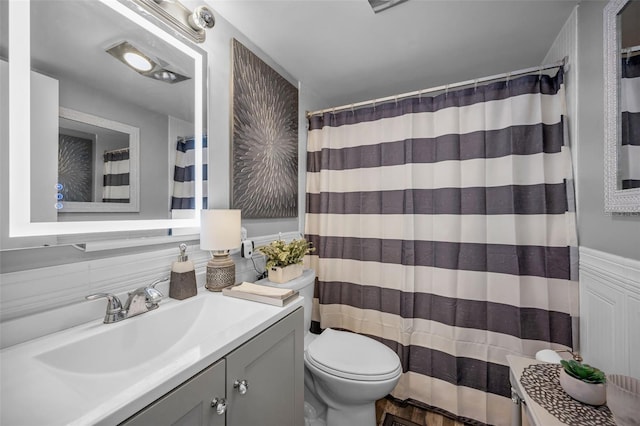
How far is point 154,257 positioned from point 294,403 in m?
0.81

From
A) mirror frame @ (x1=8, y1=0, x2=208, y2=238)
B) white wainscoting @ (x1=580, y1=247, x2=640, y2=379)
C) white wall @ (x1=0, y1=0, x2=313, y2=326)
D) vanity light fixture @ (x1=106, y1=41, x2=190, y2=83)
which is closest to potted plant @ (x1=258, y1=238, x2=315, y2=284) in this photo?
white wall @ (x1=0, y1=0, x2=313, y2=326)

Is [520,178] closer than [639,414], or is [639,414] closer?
[639,414]

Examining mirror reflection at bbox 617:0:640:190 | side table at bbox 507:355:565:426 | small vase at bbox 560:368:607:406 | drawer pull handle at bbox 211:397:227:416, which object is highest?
mirror reflection at bbox 617:0:640:190

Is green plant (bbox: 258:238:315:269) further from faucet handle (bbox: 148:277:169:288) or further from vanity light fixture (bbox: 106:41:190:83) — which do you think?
vanity light fixture (bbox: 106:41:190:83)

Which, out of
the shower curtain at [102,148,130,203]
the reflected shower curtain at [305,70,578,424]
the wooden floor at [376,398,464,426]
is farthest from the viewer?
the wooden floor at [376,398,464,426]

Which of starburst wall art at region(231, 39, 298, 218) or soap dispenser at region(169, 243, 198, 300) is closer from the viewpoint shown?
soap dispenser at region(169, 243, 198, 300)

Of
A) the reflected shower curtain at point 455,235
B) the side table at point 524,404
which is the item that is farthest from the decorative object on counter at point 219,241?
the side table at point 524,404

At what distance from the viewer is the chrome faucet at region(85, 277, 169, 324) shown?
82 cm

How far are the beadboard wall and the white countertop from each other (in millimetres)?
36

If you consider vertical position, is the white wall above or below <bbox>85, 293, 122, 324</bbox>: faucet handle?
above

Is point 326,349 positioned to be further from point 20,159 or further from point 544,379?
point 20,159

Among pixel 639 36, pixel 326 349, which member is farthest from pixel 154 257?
pixel 639 36

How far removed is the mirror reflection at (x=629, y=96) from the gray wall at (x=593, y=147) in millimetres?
144

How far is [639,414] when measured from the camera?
652mm
